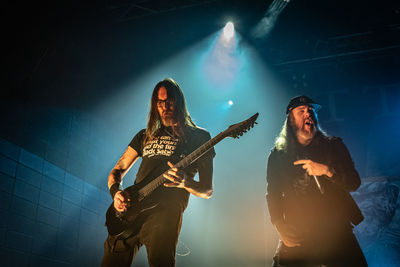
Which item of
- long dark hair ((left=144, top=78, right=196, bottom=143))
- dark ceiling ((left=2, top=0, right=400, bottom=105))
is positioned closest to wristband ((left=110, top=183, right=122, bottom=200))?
long dark hair ((left=144, top=78, right=196, bottom=143))

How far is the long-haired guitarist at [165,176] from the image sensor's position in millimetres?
2289

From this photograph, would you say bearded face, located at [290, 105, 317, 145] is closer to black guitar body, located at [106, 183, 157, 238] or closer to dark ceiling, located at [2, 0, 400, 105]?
black guitar body, located at [106, 183, 157, 238]

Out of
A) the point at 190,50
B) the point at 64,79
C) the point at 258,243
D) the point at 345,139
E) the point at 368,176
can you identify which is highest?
the point at 190,50

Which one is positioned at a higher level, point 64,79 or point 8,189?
point 64,79

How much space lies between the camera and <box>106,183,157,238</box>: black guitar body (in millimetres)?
2379

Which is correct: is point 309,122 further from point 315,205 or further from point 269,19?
point 269,19

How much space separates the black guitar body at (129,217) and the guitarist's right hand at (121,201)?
0.08 feet

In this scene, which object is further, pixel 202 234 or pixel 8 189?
→ pixel 202 234

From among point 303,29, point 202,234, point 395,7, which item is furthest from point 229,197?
point 395,7

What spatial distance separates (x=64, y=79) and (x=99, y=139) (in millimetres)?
1805

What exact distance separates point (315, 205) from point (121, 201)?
1.39 m

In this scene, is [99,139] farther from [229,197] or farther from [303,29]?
[303,29]

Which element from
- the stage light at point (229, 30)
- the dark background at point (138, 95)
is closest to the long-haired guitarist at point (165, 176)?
the dark background at point (138, 95)

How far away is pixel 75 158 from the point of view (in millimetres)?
6574
